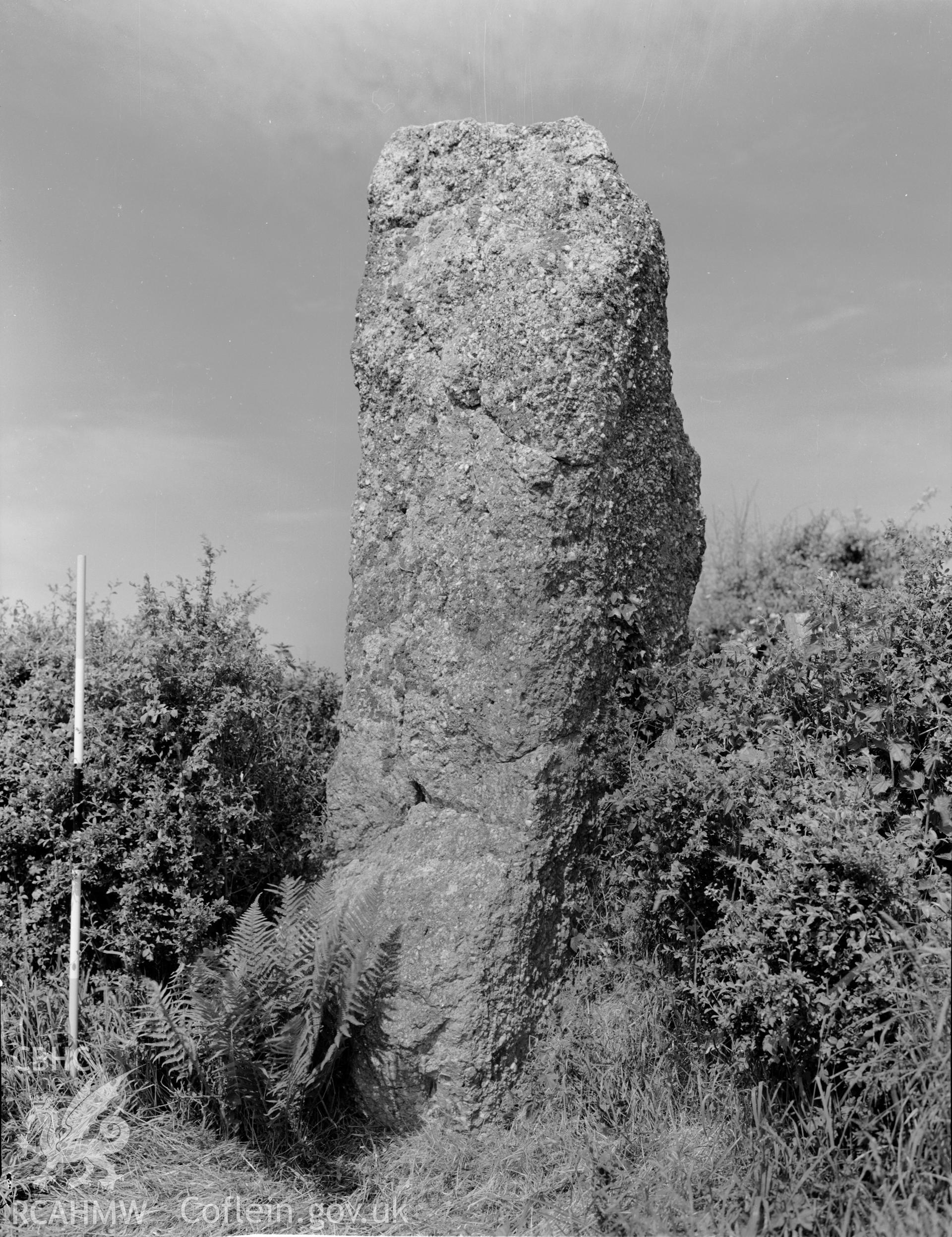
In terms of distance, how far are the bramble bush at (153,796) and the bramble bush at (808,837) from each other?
2.02 meters

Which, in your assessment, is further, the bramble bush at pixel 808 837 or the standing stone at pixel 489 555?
the standing stone at pixel 489 555

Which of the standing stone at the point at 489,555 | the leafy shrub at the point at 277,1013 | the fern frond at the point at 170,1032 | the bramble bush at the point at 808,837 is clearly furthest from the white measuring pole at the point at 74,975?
the bramble bush at the point at 808,837

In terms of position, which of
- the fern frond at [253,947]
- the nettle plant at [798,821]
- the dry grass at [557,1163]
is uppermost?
the nettle plant at [798,821]

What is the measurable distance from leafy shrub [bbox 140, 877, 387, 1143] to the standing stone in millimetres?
205

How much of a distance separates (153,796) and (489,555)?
6.96ft

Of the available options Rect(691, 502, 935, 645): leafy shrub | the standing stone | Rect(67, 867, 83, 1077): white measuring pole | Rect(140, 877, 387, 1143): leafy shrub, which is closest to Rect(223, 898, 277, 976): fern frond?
Rect(140, 877, 387, 1143): leafy shrub

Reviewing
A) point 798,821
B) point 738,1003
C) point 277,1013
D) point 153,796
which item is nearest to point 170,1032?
point 277,1013

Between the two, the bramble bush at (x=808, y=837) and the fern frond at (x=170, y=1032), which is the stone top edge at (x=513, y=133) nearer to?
the bramble bush at (x=808, y=837)

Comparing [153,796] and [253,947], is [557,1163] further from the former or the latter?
[153,796]

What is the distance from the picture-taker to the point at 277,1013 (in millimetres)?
4676

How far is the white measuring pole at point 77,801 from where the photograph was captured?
510cm

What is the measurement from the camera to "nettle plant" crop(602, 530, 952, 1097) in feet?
13.3

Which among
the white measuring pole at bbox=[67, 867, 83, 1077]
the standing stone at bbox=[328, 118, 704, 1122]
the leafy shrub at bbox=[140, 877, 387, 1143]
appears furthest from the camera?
the white measuring pole at bbox=[67, 867, 83, 1077]

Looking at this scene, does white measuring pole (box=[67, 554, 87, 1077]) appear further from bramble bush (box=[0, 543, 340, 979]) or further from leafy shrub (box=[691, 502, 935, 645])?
leafy shrub (box=[691, 502, 935, 645])
